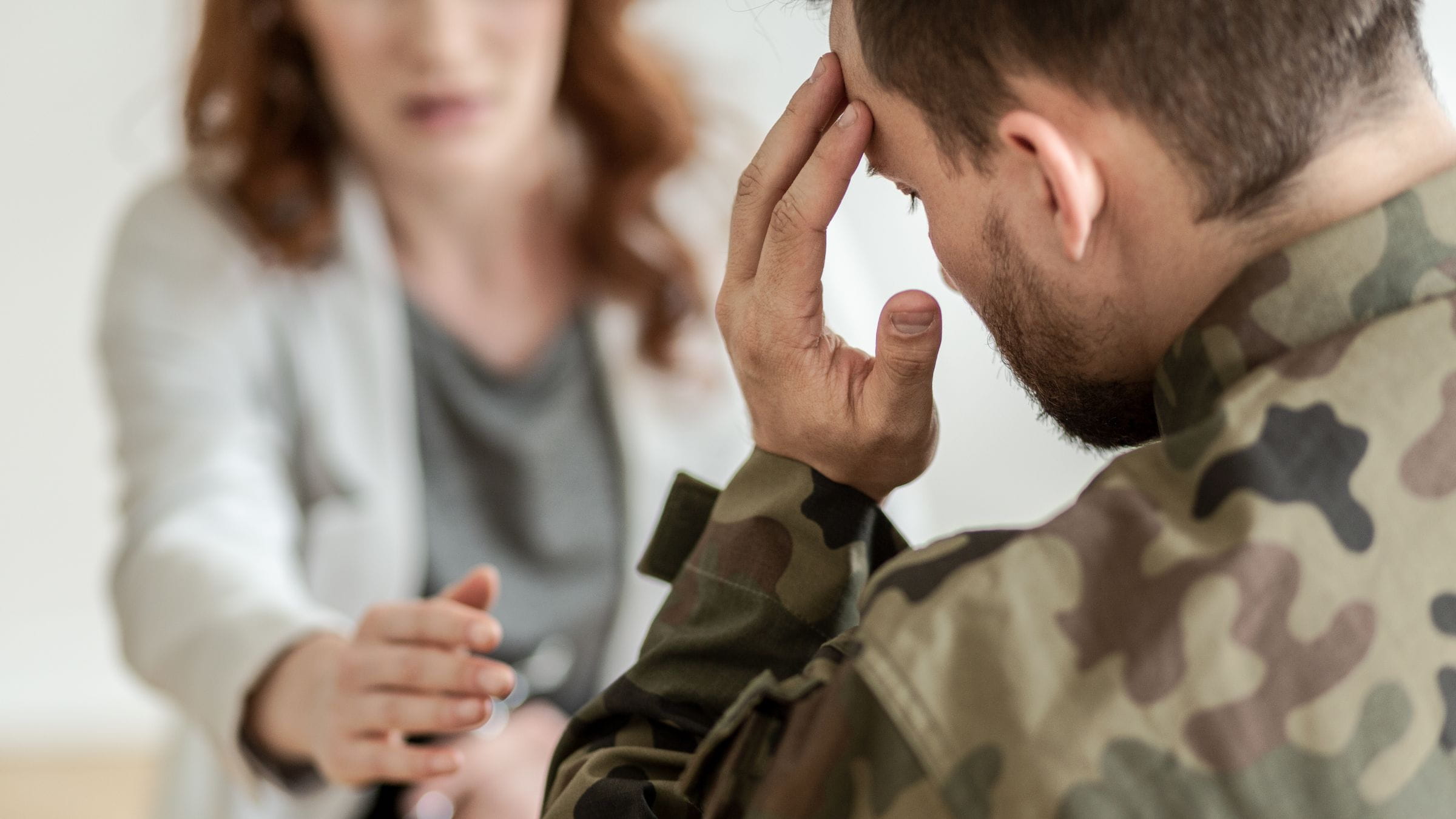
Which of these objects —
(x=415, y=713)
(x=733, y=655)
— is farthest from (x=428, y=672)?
(x=733, y=655)

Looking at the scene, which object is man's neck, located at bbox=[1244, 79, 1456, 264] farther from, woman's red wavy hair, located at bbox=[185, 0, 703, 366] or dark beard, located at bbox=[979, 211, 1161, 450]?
woman's red wavy hair, located at bbox=[185, 0, 703, 366]

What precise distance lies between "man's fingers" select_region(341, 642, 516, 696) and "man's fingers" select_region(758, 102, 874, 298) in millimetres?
235

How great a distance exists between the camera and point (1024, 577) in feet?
1.23

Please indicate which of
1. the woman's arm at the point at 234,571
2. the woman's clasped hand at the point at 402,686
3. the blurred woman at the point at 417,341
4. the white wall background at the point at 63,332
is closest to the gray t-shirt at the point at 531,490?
the blurred woman at the point at 417,341

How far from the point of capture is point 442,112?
100 cm

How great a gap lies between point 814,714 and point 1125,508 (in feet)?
0.37

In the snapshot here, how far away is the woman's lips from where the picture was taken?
1.00 metres

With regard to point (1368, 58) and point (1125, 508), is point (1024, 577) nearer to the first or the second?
point (1125, 508)

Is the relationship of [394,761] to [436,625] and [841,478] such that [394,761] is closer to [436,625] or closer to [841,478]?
[436,625]

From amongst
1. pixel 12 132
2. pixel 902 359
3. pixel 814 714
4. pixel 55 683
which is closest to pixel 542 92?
pixel 902 359

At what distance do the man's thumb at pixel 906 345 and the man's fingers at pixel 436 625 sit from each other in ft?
0.79

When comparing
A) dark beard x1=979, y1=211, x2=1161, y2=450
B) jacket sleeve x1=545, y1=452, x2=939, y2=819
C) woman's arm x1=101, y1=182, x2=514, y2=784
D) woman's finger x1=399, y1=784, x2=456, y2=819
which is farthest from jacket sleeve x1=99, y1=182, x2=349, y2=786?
dark beard x1=979, y1=211, x2=1161, y2=450

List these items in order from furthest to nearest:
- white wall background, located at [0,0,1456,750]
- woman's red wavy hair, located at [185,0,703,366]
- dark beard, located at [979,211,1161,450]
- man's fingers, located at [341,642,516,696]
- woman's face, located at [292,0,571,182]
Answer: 1. white wall background, located at [0,0,1456,750]
2. woman's red wavy hair, located at [185,0,703,366]
3. woman's face, located at [292,0,571,182]
4. man's fingers, located at [341,642,516,696]
5. dark beard, located at [979,211,1161,450]

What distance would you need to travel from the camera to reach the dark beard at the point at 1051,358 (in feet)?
1.55
